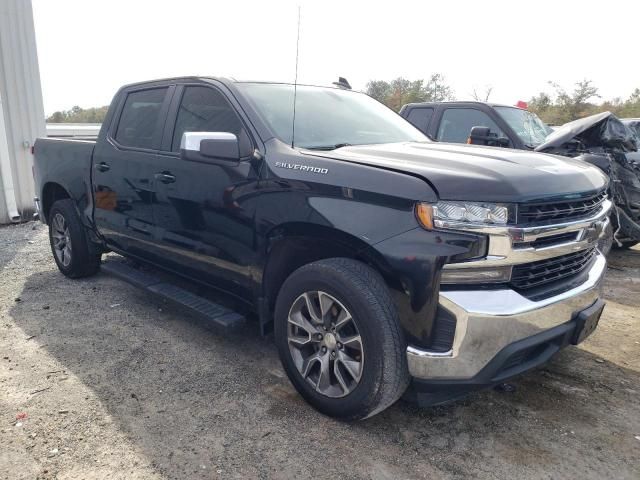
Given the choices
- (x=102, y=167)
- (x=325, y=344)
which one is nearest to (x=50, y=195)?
(x=102, y=167)

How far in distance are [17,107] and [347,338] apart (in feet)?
25.7

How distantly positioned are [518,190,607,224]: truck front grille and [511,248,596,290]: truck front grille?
0.21 metres

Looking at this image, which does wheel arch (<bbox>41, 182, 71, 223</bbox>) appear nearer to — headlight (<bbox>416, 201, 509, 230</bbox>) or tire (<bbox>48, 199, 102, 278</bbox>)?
tire (<bbox>48, 199, 102, 278</bbox>)

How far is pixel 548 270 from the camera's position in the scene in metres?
2.57

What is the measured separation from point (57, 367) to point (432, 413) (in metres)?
2.45

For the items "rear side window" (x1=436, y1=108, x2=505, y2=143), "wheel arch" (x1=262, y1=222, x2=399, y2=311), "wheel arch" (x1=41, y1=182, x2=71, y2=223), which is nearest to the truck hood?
"wheel arch" (x1=262, y1=222, x2=399, y2=311)

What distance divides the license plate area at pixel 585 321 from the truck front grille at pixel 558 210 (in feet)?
1.67

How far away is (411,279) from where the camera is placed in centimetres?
232

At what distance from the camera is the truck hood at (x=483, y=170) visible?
232 cm

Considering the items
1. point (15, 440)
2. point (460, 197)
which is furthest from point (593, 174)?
point (15, 440)

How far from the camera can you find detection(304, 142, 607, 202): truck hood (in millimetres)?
2316

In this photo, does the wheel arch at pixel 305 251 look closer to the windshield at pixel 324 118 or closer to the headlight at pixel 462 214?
the headlight at pixel 462 214

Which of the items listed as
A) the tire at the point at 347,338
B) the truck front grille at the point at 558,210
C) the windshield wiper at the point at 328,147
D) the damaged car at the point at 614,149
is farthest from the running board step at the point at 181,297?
the damaged car at the point at 614,149

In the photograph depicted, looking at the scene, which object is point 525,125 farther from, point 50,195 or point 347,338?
point 50,195
